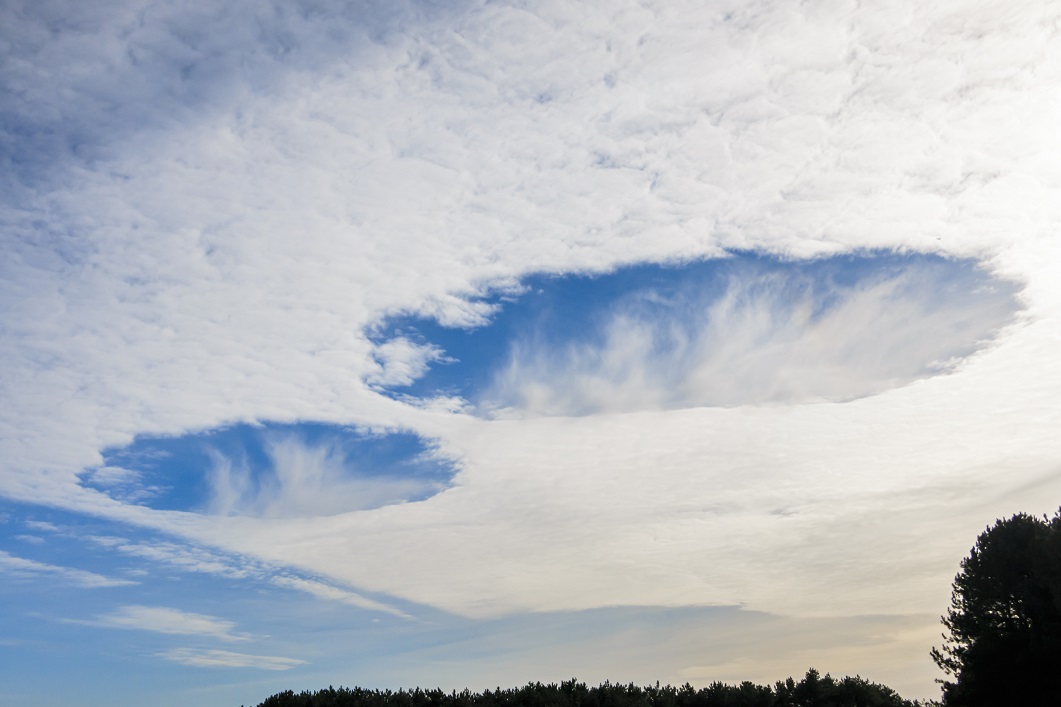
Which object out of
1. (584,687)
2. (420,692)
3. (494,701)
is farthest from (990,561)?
(420,692)

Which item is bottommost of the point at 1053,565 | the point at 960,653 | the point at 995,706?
the point at 995,706

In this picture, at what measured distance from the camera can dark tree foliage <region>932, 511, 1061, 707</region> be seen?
4259cm

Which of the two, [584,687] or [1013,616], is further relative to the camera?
[584,687]

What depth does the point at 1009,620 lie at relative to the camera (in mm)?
46062

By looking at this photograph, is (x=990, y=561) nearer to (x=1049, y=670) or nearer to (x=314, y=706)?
(x=1049, y=670)

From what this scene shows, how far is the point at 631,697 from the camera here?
50.1 m

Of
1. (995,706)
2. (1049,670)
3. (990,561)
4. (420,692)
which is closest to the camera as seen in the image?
(1049,670)

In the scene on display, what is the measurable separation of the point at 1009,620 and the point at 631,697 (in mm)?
23774

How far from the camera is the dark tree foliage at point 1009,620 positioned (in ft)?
140

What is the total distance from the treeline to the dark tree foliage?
5894 mm

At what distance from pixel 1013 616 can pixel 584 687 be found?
27053 mm

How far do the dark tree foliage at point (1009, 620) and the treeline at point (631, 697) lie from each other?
5894 mm

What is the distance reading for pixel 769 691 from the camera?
5284 cm

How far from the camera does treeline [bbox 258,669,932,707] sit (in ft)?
163
